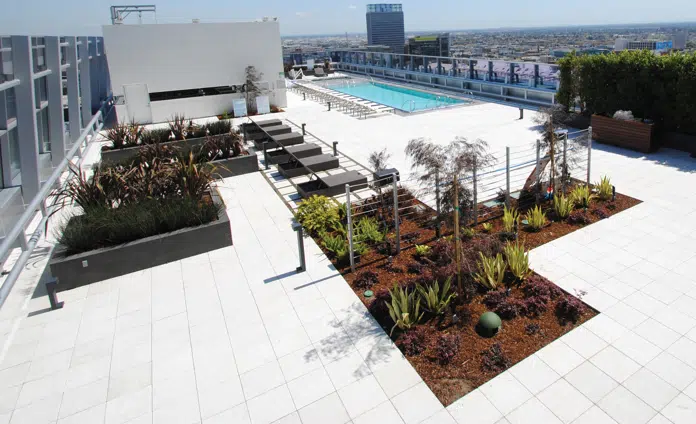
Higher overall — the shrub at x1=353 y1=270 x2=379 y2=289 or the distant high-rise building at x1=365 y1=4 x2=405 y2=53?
the distant high-rise building at x1=365 y1=4 x2=405 y2=53

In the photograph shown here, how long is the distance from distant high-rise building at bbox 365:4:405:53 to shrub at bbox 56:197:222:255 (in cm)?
10374

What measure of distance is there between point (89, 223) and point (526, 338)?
6.34 metres

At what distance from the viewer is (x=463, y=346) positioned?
4883mm

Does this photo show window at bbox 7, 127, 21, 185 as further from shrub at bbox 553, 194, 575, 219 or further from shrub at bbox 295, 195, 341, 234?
shrub at bbox 553, 194, 575, 219

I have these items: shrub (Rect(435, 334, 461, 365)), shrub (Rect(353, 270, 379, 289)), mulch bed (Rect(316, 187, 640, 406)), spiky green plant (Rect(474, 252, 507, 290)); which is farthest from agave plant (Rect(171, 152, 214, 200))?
shrub (Rect(435, 334, 461, 365))

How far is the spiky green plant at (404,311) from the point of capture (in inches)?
203

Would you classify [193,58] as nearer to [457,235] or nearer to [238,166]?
[238,166]

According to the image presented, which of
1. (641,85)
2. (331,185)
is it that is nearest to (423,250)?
(331,185)

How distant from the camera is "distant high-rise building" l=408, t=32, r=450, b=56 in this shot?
127 feet

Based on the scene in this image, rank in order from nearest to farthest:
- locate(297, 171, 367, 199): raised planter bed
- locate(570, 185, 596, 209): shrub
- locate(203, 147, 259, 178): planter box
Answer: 1. locate(570, 185, 596, 209): shrub
2. locate(297, 171, 367, 199): raised planter bed
3. locate(203, 147, 259, 178): planter box

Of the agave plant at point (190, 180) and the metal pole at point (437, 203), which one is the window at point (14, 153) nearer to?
the agave plant at point (190, 180)

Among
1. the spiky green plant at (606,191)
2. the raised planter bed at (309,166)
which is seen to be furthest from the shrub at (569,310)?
the raised planter bed at (309,166)

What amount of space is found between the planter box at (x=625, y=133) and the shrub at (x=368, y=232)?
7762 mm

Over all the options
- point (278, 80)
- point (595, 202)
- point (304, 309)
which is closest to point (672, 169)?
point (595, 202)
